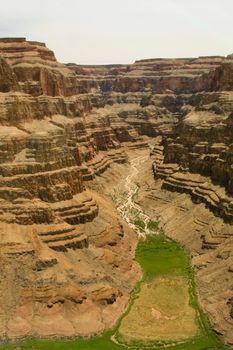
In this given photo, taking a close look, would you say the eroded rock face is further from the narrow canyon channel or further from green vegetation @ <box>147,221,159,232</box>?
green vegetation @ <box>147,221,159,232</box>

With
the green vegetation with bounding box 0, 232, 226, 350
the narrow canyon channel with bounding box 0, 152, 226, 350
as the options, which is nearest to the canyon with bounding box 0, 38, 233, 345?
the green vegetation with bounding box 0, 232, 226, 350

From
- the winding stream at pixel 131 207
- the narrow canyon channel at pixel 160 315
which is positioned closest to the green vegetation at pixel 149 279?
the narrow canyon channel at pixel 160 315

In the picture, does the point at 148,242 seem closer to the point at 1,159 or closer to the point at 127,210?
the point at 127,210

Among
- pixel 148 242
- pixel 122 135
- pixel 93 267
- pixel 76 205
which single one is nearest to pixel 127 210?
pixel 148 242

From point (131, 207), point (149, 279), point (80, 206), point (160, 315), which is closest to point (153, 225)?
point (131, 207)

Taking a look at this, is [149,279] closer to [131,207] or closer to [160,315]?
[160,315]

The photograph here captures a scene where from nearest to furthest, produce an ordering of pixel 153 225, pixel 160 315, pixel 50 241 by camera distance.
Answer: pixel 160 315
pixel 50 241
pixel 153 225
